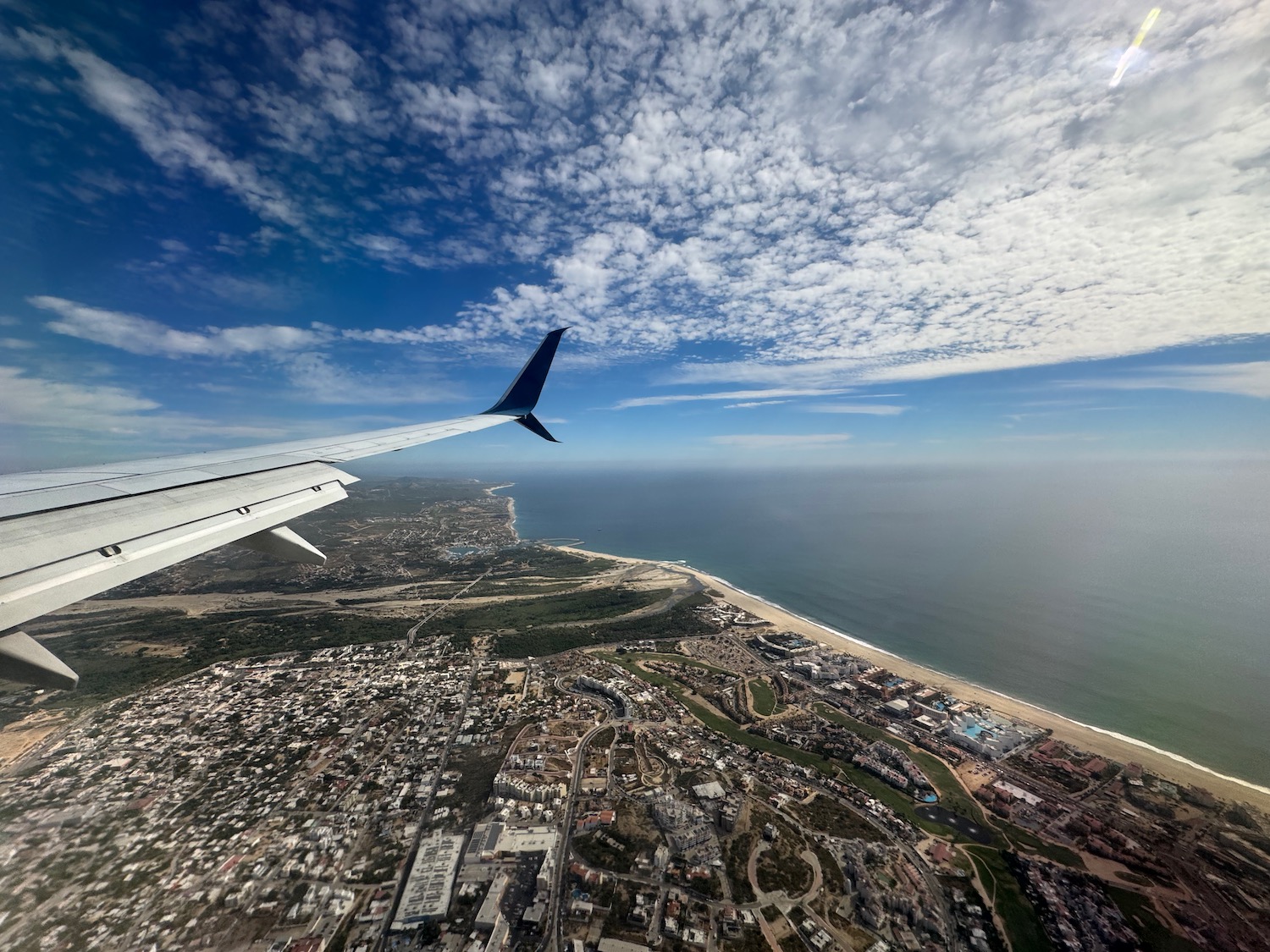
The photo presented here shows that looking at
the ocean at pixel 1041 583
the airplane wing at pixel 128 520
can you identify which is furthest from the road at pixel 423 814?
the ocean at pixel 1041 583

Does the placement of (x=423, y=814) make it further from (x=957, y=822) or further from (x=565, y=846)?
(x=957, y=822)

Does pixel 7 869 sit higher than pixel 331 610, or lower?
higher

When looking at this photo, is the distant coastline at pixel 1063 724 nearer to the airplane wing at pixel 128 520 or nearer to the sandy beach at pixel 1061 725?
the sandy beach at pixel 1061 725

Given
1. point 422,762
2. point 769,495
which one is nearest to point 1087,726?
point 422,762

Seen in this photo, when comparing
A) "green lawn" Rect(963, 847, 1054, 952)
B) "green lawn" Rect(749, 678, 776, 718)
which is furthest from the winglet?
"green lawn" Rect(749, 678, 776, 718)

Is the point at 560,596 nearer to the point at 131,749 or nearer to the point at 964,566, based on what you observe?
the point at 131,749

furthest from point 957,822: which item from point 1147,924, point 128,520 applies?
point 128,520

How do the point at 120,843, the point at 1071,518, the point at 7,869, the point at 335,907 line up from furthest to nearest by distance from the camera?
1. the point at 1071,518
2. the point at 120,843
3. the point at 7,869
4. the point at 335,907
